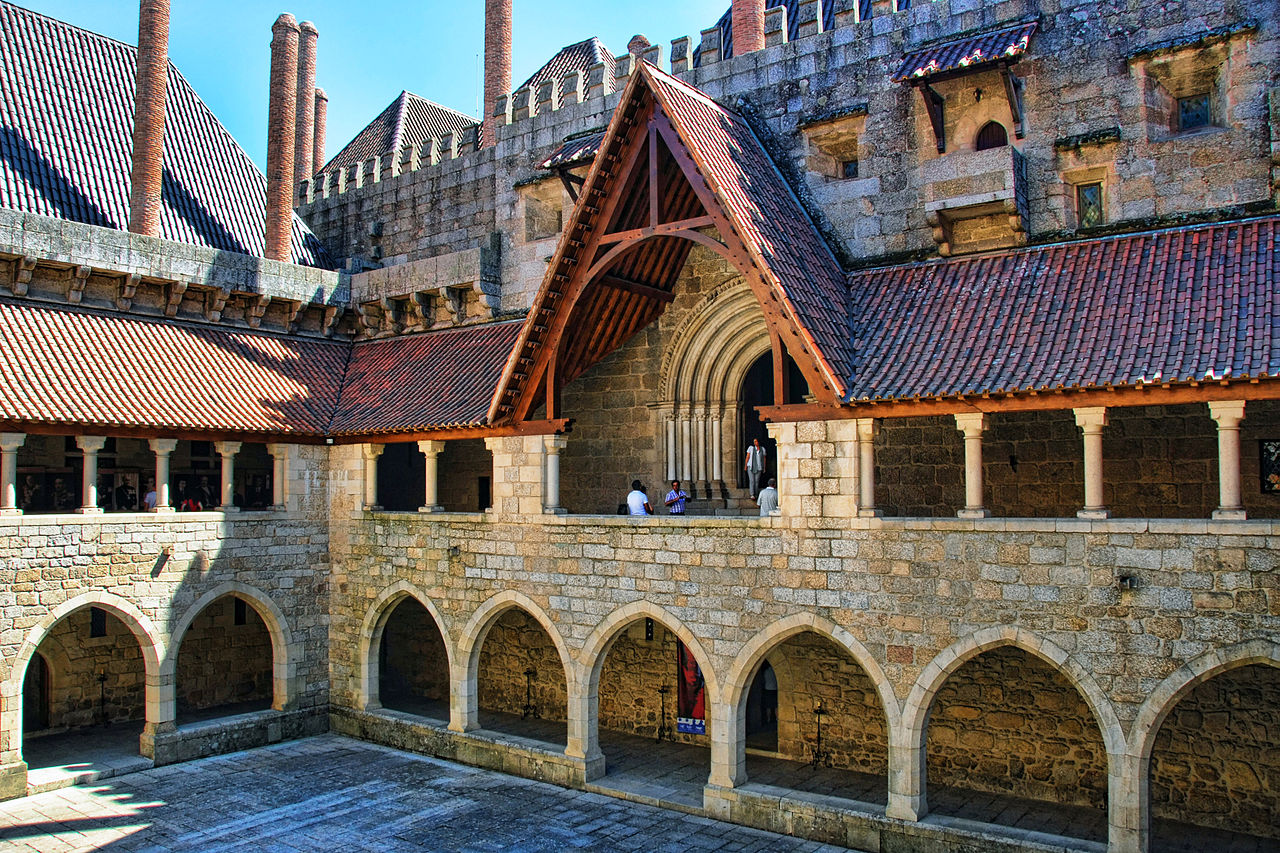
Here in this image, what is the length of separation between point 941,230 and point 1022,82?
2.28 metres

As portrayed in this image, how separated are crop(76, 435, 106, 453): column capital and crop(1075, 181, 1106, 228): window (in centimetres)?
1416

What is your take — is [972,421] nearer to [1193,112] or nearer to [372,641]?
[1193,112]

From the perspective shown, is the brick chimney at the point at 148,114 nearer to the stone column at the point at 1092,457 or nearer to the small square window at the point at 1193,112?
the stone column at the point at 1092,457

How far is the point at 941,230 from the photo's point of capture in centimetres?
1395

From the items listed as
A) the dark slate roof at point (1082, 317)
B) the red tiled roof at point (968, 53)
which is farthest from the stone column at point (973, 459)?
the red tiled roof at point (968, 53)

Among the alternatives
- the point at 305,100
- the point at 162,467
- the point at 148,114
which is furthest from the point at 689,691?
the point at 305,100

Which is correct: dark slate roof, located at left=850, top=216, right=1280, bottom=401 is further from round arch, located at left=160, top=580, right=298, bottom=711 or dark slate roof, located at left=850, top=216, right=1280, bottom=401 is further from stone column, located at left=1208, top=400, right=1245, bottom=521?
round arch, located at left=160, top=580, right=298, bottom=711

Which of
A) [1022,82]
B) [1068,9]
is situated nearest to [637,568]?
[1022,82]

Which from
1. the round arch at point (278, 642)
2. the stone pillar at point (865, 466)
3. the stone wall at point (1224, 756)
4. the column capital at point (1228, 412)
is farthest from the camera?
the round arch at point (278, 642)

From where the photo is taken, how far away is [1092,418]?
1078 centimetres

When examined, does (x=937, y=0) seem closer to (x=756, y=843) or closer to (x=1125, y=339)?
(x=1125, y=339)

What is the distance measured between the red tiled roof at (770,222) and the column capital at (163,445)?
30.4 ft

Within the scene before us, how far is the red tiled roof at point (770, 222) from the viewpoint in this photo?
12.3 meters

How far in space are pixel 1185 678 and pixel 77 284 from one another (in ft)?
53.9
